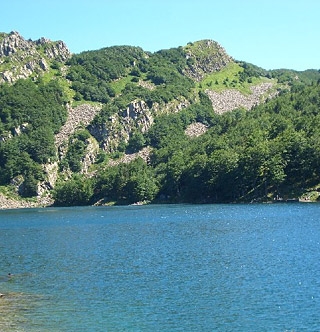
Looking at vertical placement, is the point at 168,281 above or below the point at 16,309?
above

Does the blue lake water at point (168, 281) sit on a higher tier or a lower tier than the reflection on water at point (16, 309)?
higher

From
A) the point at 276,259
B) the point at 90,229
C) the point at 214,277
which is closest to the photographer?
the point at 214,277

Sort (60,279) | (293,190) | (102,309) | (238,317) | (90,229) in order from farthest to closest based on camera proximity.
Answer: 1. (293,190)
2. (90,229)
3. (60,279)
4. (102,309)
5. (238,317)

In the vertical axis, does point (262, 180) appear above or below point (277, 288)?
above

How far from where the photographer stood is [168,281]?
179 feet

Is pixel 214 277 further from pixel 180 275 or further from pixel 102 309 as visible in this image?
pixel 102 309

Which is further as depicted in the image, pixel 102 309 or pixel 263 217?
pixel 263 217

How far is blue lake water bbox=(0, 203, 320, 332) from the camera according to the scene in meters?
40.5

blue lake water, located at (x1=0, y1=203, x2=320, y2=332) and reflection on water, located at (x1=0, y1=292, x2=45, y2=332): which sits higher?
blue lake water, located at (x1=0, y1=203, x2=320, y2=332)

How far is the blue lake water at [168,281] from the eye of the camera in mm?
40500

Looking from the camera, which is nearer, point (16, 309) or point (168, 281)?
point (16, 309)

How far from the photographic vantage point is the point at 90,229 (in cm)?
11706

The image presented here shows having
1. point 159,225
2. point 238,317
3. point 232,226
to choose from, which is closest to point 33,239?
point 159,225

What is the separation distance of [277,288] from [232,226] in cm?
5659
